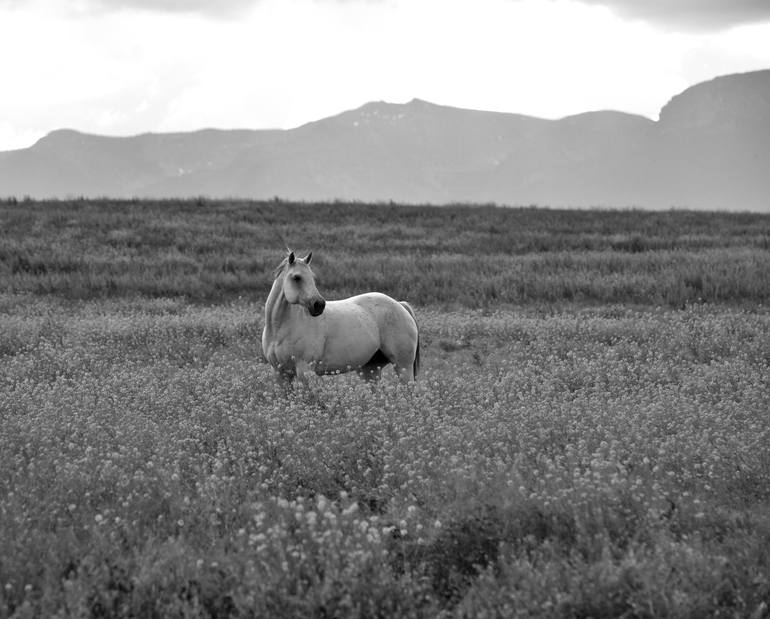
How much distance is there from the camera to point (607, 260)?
27219mm

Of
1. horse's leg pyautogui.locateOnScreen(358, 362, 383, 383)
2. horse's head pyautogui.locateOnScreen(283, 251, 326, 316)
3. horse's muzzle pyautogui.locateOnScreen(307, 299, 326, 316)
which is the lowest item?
horse's leg pyautogui.locateOnScreen(358, 362, 383, 383)

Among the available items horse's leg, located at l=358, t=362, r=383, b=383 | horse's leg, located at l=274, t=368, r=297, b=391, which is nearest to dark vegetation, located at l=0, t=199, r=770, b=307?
horse's leg, located at l=358, t=362, r=383, b=383

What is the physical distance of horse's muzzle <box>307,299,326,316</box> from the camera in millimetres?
10828

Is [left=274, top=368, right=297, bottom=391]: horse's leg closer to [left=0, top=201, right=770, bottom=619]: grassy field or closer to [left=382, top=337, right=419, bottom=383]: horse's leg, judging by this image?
[left=0, top=201, right=770, bottom=619]: grassy field

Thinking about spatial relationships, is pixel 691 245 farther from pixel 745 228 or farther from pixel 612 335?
pixel 612 335

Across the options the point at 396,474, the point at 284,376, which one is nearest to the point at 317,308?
the point at 284,376

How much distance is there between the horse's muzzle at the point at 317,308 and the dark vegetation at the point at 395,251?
1156cm

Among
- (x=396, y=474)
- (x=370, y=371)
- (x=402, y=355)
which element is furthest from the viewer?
(x=370, y=371)

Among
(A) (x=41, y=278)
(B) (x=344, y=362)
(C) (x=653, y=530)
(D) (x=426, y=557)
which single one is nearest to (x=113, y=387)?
(B) (x=344, y=362)

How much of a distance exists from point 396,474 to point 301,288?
13.4 ft

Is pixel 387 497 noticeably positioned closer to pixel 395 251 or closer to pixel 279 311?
pixel 279 311

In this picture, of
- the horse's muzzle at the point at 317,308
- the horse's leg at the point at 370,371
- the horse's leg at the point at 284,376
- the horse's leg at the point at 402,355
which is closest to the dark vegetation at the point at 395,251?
the horse's leg at the point at 370,371

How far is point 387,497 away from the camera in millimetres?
7121

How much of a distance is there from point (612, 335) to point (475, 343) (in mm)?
2566
